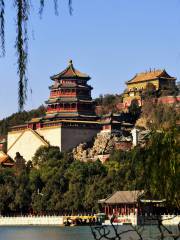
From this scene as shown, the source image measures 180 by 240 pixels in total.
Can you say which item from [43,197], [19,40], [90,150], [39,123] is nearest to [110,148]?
[90,150]

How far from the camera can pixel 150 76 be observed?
77.2 m

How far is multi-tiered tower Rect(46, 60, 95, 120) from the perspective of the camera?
64688mm

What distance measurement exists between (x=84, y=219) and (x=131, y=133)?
16.1 meters

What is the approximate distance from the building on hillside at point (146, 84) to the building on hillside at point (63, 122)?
8769 millimetres

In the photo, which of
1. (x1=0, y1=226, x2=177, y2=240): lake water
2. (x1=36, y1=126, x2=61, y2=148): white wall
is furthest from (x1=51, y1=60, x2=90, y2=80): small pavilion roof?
(x1=0, y1=226, x2=177, y2=240): lake water

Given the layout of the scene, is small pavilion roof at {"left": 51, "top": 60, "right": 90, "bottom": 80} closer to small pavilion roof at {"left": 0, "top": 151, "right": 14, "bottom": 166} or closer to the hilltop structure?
the hilltop structure

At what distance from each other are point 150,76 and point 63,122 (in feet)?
61.6

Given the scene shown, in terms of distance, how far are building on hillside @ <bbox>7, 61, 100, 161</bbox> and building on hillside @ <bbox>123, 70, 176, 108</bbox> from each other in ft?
28.8

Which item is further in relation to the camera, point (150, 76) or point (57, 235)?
point (150, 76)

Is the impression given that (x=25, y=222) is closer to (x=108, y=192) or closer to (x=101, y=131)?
(x=108, y=192)

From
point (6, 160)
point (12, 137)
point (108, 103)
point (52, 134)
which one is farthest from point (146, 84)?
point (6, 160)

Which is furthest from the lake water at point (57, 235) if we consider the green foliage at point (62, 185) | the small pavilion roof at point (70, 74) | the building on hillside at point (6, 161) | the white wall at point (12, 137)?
the small pavilion roof at point (70, 74)

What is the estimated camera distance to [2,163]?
201 ft

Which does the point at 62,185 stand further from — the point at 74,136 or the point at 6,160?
the point at 6,160
